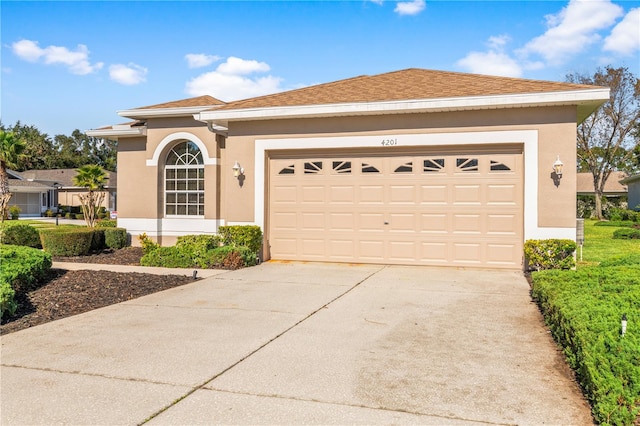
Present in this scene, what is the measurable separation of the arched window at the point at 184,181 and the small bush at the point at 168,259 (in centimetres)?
300

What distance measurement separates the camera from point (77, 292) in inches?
297

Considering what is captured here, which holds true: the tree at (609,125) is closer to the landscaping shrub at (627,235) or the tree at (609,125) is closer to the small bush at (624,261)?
the landscaping shrub at (627,235)

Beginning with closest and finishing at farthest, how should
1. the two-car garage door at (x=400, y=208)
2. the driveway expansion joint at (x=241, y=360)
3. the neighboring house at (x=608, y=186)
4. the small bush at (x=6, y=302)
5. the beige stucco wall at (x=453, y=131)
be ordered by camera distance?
1. the driveway expansion joint at (x=241, y=360)
2. the small bush at (x=6, y=302)
3. the beige stucco wall at (x=453, y=131)
4. the two-car garage door at (x=400, y=208)
5. the neighboring house at (x=608, y=186)

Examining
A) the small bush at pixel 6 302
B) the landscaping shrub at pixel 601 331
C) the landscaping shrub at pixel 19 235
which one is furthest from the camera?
the landscaping shrub at pixel 19 235

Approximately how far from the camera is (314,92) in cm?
1181

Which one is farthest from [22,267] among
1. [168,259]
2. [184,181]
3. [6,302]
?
[184,181]

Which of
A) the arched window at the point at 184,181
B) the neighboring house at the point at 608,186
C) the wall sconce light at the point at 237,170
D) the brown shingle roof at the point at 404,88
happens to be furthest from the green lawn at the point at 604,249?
the neighboring house at the point at 608,186

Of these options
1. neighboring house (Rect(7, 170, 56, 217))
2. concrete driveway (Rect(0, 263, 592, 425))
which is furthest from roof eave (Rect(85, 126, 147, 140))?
neighboring house (Rect(7, 170, 56, 217))

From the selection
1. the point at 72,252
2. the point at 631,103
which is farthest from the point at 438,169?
the point at 631,103

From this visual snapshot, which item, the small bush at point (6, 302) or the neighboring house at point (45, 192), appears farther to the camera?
the neighboring house at point (45, 192)

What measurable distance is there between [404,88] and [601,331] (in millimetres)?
8313

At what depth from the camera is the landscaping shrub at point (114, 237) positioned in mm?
13680

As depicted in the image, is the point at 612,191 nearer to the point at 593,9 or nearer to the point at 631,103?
the point at 631,103

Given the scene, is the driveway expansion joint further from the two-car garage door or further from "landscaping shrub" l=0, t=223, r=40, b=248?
"landscaping shrub" l=0, t=223, r=40, b=248
